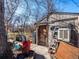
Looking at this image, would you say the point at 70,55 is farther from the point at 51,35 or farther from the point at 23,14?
the point at 51,35

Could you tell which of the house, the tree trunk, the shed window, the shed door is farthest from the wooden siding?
the shed door

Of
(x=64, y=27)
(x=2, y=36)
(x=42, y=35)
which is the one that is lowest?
(x=42, y=35)

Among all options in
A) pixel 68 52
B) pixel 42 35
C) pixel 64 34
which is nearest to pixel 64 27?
pixel 64 34

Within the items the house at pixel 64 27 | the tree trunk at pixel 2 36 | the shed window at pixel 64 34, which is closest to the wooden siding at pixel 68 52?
the house at pixel 64 27

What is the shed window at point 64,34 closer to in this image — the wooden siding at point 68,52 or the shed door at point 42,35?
the wooden siding at point 68,52

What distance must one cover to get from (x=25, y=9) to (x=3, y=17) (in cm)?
106

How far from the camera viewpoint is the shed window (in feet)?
47.9

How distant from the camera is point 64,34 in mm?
15125

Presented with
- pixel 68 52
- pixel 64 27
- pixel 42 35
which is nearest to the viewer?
pixel 68 52

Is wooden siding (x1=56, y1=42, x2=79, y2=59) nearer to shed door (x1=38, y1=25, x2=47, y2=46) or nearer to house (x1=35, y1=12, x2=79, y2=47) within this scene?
house (x1=35, y1=12, x2=79, y2=47)

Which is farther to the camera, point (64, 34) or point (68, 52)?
point (64, 34)

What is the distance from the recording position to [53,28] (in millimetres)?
17516

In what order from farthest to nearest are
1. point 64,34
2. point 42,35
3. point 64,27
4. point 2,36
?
point 42,35
point 64,27
point 64,34
point 2,36

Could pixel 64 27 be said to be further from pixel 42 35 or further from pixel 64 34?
pixel 42 35
